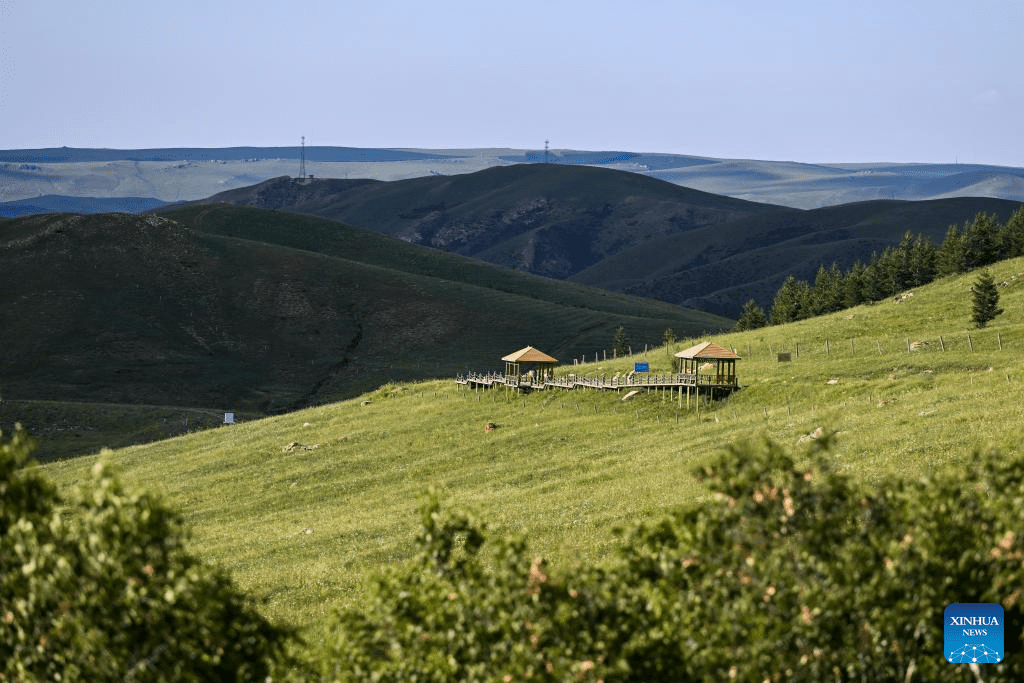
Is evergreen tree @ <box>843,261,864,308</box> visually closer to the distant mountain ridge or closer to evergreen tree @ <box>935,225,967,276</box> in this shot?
evergreen tree @ <box>935,225,967,276</box>

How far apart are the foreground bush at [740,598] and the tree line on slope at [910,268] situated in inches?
3684

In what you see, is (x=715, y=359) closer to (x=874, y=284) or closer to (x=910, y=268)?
(x=874, y=284)

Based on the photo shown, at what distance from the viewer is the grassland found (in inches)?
1550

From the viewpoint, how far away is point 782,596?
17.4m

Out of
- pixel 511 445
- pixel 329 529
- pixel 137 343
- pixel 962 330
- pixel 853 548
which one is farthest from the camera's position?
pixel 137 343

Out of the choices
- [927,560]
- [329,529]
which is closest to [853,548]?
[927,560]

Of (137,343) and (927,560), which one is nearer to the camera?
(927,560)

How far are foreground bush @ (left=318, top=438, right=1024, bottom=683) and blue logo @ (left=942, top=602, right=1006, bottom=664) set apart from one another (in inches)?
6.9

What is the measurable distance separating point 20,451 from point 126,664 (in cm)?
379

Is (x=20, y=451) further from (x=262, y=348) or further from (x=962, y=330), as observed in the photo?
(x=262, y=348)

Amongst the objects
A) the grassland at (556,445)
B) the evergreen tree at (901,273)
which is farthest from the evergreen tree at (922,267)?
the grassland at (556,445)

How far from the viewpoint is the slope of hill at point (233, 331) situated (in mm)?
150000

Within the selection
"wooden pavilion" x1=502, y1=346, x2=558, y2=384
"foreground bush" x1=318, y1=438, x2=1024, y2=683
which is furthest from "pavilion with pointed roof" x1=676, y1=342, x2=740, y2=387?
"foreground bush" x1=318, y1=438, x2=1024, y2=683

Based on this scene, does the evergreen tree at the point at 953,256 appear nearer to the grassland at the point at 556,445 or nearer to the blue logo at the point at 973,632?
the grassland at the point at 556,445
